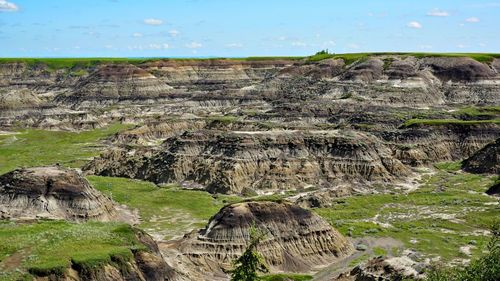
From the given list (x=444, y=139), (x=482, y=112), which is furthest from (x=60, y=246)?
(x=482, y=112)

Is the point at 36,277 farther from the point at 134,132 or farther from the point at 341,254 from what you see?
the point at 134,132

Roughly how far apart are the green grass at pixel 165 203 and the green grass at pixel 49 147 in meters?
20.6

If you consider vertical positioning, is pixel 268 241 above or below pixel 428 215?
above

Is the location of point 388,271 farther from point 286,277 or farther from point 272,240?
point 272,240

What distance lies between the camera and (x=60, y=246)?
42969 mm

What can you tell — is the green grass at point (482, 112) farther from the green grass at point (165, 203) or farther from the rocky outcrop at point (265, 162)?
the green grass at point (165, 203)

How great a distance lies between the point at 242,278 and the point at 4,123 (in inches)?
5561

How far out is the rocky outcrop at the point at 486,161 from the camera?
97.9 metres

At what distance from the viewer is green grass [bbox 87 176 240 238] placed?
6906 centimetres

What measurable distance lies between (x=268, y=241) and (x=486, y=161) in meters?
59.2

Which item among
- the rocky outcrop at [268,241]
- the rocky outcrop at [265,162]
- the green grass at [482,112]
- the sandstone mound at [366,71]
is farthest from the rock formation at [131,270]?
the sandstone mound at [366,71]

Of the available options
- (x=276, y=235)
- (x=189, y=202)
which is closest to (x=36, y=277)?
(x=276, y=235)

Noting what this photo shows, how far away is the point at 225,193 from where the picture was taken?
86.9 m

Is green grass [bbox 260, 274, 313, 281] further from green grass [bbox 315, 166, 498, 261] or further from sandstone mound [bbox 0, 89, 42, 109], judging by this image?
sandstone mound [bbox 0, 89, 42, 109]
